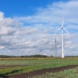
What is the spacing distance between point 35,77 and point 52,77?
1.93 metres

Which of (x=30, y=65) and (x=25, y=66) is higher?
(x=30, y=65)

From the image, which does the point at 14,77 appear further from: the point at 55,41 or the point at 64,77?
the point at 55,41

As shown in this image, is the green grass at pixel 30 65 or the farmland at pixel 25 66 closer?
the farmland at pixel 25 66

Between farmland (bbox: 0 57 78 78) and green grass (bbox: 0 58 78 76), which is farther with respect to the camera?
green grass (bbox: 0 58 78 76)

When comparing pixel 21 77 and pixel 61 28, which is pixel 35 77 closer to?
pixel 21 77

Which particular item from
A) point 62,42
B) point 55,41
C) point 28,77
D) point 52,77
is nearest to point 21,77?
point 28,77

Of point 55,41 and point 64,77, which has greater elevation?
point 55,41

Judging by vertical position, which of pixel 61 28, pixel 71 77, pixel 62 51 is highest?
pixel 61 28

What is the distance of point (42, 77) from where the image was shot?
92.6 feet

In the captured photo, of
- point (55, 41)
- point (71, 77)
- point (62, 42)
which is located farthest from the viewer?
point (55, 41)

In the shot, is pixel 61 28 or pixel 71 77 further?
pixel 61 28

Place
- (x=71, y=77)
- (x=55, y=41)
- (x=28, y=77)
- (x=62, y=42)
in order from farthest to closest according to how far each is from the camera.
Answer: (x=55, y=41)
(x=62, y=42)
(x=71, y=77)
(x=28, y=77)

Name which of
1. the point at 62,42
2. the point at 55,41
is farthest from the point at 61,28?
the point at 55,41

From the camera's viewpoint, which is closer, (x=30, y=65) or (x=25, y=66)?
(x=25, y=66)
